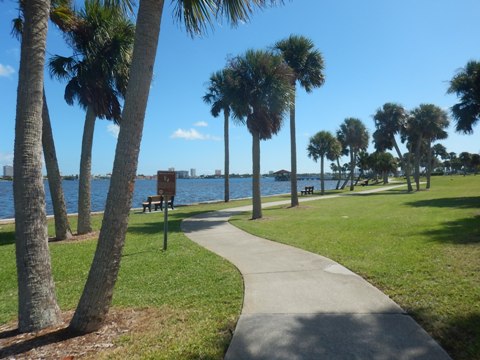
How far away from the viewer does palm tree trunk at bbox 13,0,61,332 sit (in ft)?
15.0

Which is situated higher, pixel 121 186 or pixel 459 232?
pixel 121 186

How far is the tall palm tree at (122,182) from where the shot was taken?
14.7 feet

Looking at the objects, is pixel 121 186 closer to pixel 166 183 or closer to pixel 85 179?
pixel 166 183

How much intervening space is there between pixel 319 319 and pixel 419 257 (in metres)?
4.06

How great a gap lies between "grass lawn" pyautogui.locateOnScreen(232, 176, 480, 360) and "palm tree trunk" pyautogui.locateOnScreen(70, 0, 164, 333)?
3.72 m

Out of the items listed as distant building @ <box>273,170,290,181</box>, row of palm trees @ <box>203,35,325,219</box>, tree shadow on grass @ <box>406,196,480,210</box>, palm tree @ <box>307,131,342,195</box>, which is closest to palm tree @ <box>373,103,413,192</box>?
palm tree @ <box>307,131,342,195</box>

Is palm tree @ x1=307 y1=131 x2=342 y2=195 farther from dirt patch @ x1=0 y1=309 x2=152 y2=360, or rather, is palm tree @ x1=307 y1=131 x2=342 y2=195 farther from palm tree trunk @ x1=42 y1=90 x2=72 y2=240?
dirt patch @ x1=0 y1=309 x2=152 y2=360

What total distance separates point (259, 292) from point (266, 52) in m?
13.0

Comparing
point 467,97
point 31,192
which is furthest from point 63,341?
point 467,97

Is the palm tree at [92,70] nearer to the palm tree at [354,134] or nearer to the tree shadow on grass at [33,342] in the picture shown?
the tree shadow on grass at [33,342]

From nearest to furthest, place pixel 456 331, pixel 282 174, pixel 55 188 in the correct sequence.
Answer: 1. pixel 456 331
2. pixel 55 188
3. pixel 282 174

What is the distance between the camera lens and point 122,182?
14.7ft

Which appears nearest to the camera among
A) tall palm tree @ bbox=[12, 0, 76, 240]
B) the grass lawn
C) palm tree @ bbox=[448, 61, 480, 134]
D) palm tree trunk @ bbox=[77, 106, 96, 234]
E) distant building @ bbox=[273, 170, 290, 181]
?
the grass lawn

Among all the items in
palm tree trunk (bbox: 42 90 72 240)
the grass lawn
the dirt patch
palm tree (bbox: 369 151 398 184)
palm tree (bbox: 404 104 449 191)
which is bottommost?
the dirt patch
